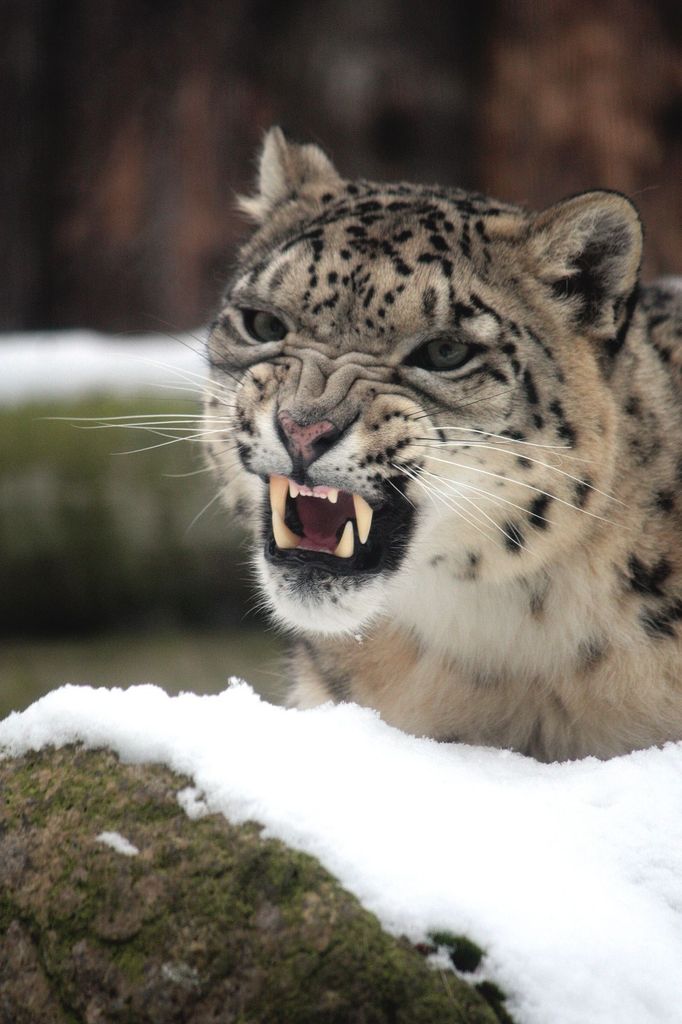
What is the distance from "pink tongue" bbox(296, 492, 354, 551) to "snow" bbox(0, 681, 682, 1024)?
376mm

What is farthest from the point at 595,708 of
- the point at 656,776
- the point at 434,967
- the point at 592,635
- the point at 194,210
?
the point at 194,210

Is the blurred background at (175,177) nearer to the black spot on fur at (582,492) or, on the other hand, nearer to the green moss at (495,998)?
the black spot on fur at (582,492)

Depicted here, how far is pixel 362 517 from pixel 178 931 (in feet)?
3.17

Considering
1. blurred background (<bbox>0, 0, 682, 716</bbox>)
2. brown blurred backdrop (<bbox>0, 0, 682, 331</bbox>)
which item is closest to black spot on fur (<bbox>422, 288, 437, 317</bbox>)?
blurred background (<bbox>0, 0, 682, 716</bbox>)

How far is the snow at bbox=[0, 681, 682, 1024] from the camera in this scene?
1.78 meters

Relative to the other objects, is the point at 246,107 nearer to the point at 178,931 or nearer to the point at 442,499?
the point at 442,499

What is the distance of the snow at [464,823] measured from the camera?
1.78 metres

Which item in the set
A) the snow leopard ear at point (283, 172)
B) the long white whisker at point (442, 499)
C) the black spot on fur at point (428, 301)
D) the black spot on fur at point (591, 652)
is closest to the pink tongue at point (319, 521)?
the long white whisker at point (442, 499)

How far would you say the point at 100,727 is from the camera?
7.23 feet

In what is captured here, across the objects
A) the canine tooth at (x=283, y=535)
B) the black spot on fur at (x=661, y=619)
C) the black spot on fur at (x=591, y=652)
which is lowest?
the black spot on fur at (x=591, y=652)

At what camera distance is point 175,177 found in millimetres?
6902

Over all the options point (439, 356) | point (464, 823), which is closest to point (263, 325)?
point (439, 356)

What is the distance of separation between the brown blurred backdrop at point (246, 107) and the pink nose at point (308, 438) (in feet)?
14.4

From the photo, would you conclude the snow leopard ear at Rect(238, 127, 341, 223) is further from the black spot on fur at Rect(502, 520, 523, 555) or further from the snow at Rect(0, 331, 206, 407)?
the snow at Rect(0, 331, 206, 407)
